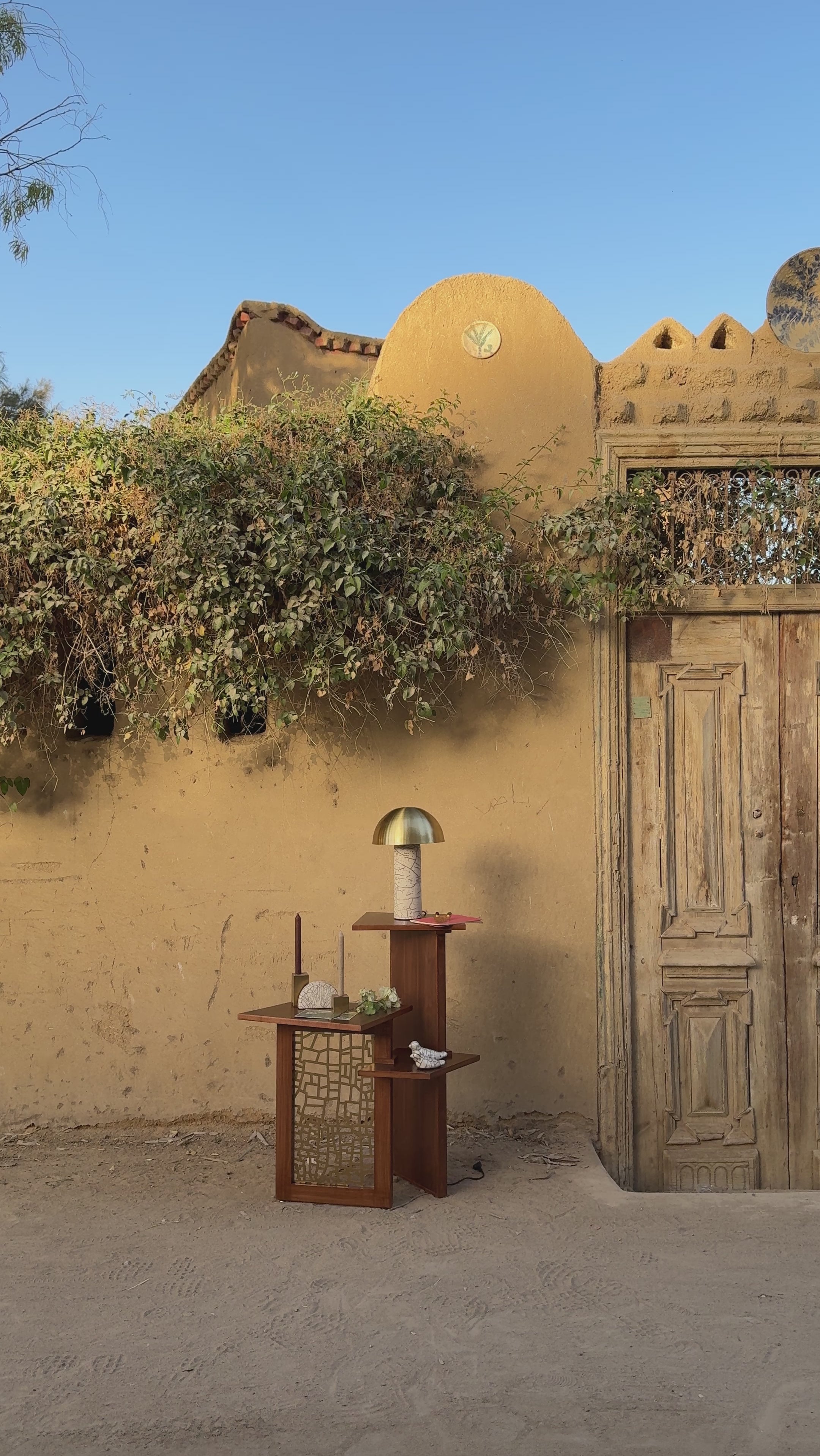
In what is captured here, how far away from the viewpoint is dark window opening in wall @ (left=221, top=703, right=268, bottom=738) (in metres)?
5.04

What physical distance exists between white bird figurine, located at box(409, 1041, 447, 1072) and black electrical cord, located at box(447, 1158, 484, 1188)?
514 millimetres

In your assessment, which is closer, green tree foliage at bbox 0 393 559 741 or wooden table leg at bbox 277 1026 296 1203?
wooden table leg at bbox 277 1026 296 1203

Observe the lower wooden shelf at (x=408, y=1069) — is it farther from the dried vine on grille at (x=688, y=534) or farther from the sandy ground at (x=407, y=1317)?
the dried vine on grille at (x=688, y=534)

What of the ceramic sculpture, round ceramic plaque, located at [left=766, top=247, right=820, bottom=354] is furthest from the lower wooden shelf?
round ceramic plaque, located at [left=766, top=247, right=820, bottom=354]

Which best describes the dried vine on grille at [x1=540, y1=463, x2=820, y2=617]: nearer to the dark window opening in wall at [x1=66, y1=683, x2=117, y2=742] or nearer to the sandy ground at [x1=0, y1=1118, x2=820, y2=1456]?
the dark window opening in wall at [x1=66, y1=683, x2=117, y2=742]

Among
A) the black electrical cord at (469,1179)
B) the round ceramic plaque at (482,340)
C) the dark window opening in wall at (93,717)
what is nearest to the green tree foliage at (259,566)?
the dark window opening in wall at (93,717)

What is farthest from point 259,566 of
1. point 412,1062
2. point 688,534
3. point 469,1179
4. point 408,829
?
point 469,1179

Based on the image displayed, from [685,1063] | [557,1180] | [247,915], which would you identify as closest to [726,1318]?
[557,1180]

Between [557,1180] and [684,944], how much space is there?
3.78 feet

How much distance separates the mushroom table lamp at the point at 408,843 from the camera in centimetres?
416

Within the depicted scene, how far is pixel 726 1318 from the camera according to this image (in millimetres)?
3137

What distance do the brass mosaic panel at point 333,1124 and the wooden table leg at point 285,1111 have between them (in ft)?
0.05

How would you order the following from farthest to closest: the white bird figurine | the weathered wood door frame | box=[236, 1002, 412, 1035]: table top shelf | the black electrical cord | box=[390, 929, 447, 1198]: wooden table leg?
the weathered wood door frame < the black electrical cord < box=[390, 929, 447, 1198]: wooden table leg < the white bird figurine < box=[236, 1002, 412, 1035]: table top shelf

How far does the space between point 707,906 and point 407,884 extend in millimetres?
1441
